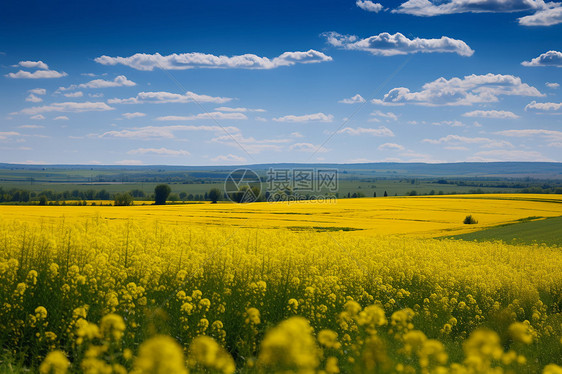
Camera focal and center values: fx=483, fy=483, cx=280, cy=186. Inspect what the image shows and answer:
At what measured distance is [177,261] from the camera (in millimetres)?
9430

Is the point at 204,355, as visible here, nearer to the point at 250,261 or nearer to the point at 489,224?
the point at 250,261

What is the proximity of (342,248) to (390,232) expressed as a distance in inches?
496

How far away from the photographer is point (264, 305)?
805 cm

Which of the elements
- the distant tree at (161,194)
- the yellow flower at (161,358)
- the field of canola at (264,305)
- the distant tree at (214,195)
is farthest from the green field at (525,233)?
the distant tree at (161,194)

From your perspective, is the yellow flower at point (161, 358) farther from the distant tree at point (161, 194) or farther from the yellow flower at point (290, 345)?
the distant tree at point (161, 194)

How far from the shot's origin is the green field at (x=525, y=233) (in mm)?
23750

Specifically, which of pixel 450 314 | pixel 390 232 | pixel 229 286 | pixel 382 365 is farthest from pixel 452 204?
pixel 382 365
